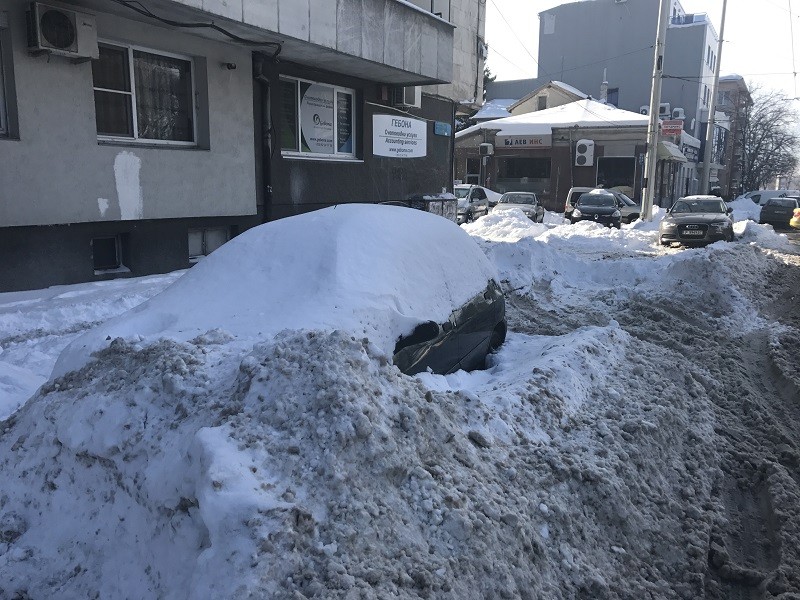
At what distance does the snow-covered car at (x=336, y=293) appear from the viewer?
4043 mm

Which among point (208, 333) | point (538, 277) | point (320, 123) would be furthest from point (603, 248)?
point (208, 333)

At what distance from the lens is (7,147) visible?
7.68 m

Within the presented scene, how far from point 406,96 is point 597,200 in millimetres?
13006

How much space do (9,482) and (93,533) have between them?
2.38 ft

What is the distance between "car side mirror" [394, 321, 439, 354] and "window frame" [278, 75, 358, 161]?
8440 millimetres

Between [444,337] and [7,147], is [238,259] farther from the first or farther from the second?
[7,147]

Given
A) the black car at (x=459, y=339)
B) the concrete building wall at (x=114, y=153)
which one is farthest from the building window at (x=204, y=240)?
the black car at (x=459, y=339)

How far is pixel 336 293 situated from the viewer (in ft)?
13.7

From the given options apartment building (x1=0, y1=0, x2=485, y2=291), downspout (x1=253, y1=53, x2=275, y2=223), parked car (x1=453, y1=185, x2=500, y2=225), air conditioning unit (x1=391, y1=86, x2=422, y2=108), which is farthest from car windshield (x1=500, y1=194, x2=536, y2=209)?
downspout (x1=253, y1=53, x2=275, y2=223)

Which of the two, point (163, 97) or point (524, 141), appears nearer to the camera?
point (163, 97)

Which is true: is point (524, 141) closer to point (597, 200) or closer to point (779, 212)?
point (597, 200)

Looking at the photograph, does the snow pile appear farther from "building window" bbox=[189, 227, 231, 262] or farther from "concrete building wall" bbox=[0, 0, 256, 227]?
"building window" bbox=[189, 227, 231, 262]

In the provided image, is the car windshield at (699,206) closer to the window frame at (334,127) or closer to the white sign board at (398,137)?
the white sign board at (398,137)

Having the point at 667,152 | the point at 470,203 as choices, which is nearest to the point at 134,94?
the point at 470,203
